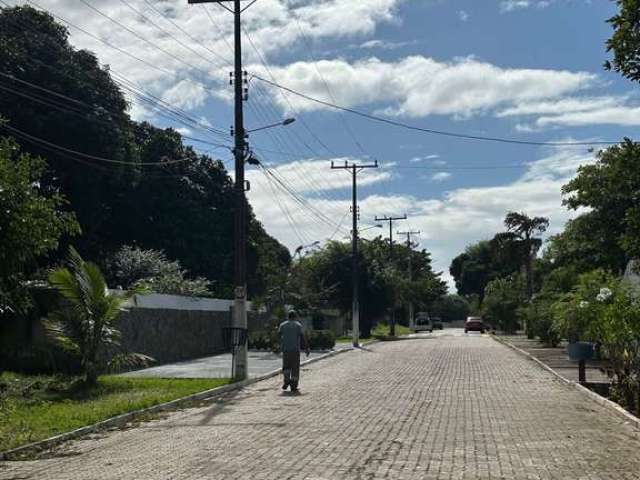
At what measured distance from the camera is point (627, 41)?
756cm

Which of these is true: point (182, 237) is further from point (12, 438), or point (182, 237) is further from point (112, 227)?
point (12, 438)

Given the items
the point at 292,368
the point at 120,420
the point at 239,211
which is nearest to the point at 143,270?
the point at 239,211

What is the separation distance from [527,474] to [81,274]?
1238 cm

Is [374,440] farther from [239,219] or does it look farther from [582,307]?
[582,307]

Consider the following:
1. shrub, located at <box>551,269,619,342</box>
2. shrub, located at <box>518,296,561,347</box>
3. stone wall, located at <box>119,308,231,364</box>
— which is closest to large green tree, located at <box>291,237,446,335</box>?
shrub, located at <box>518,296,561,347</box>

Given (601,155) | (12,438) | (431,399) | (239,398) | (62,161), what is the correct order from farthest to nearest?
(62,161), (601,155), (239,398), (431,399), (12,438)

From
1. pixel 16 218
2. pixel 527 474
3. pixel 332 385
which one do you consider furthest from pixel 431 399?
pixel 16 218

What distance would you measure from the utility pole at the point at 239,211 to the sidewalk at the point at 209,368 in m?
1.27

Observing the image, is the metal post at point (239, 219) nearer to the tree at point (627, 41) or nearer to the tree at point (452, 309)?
the tree at point (627, 41)


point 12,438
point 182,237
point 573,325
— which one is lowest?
point 12,438

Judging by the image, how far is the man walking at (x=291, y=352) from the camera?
1803 cm

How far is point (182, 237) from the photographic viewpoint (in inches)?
1891

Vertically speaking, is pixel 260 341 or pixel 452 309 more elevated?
pixel 452 309

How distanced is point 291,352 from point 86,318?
454cm
